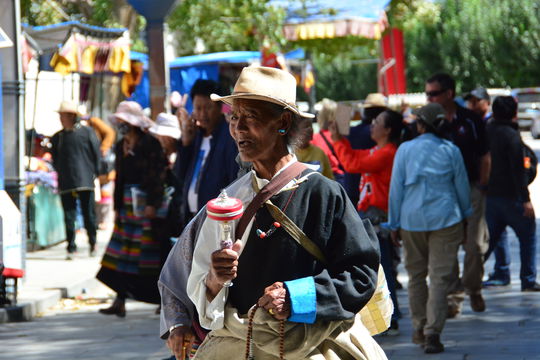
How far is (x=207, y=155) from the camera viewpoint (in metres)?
7.34

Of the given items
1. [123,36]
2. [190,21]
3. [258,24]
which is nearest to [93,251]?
[123,36]

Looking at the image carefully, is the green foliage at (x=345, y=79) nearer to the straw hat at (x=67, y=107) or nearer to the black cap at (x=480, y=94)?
the straw hat at (x=67, y=107)

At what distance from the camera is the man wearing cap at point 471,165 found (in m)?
8.60

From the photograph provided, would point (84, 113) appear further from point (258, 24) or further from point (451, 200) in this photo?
point (451, 200)

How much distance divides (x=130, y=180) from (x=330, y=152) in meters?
1.91

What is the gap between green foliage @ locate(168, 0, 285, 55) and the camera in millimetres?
21125

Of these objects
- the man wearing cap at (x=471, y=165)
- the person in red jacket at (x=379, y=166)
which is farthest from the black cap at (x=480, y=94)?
the person in red jacket at (x=379, y=166)

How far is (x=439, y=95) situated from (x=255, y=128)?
5.41 m

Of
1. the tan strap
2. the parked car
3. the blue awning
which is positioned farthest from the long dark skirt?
the parked car

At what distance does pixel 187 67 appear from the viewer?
20.3 metres

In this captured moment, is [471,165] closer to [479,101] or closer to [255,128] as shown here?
[479,101]

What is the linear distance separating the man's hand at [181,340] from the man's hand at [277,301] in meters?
0.36

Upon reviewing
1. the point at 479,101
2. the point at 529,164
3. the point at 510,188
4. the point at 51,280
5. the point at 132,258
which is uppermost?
the point at 479,101

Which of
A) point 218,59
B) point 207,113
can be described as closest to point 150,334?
point 207,113
